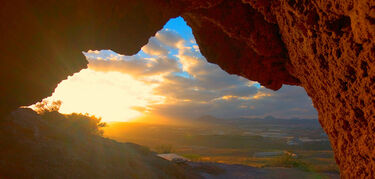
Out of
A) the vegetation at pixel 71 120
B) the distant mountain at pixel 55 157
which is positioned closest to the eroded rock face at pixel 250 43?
the distant mountain at pixel 55 157

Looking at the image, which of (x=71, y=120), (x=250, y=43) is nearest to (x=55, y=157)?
(x=250, y=43)

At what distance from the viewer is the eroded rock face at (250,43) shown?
2654 millimetres

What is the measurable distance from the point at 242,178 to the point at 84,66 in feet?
37.0

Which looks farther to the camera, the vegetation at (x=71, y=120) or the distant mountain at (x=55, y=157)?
the vegetation at (x=71, y=120)

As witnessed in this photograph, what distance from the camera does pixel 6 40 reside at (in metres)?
4.66

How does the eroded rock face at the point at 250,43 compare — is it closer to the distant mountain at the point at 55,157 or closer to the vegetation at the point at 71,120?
the distant mountain at the point at 55,157

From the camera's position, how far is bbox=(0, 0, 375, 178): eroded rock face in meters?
2.65

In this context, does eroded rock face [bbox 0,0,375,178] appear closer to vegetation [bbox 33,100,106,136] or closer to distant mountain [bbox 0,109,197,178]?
distant mountain [bbox 0,109,197,178]

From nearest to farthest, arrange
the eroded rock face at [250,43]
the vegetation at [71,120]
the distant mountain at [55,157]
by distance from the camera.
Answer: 1. the eroded rock face at [250,43]
2. the distant mountain at [55,157]
3. the vegetation at [71,120]

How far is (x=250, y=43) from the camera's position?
236 inches

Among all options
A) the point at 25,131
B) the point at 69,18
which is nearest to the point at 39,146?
the point at 25,131

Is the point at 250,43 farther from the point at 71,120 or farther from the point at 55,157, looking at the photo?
the point at 71,120

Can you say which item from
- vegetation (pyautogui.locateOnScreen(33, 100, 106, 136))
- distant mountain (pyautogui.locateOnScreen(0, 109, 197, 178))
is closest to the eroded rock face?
distant mountain (pyautogui.locateOnScreen(0, 109, 197, 178))

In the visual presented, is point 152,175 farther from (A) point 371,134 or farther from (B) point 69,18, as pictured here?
(A) point 371,134
